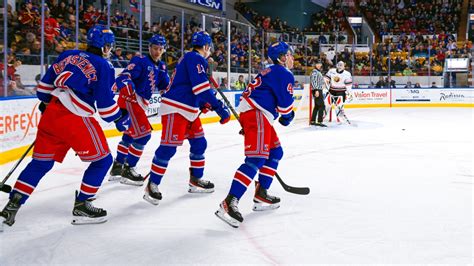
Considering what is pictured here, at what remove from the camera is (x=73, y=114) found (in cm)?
292

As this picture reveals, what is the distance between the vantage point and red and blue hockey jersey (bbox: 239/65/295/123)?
3129 mm

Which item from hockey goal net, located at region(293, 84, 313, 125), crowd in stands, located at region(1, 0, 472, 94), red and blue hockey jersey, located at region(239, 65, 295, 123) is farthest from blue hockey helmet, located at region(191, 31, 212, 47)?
hockey goal net, located at region(293, 84, 313, 125)

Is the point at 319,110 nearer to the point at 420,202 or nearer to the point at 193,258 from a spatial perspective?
the point at 420,202

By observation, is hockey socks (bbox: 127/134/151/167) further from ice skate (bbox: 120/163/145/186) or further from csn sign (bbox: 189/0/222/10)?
csn sign (bbox: 189/0/222/10)

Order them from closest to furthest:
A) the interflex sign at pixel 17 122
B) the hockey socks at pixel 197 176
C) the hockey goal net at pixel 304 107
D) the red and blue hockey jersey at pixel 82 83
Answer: the red and blue hockey jersey at pixel 82 83 < the hockey socks at pixel 197 176 < the interflex sign at pixel 17 122 < the hockey goal net at pixel 304 107

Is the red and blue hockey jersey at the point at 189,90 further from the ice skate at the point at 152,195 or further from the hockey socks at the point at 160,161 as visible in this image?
the ice skate at the point at 152,195

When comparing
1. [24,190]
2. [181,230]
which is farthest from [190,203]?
[24,190]

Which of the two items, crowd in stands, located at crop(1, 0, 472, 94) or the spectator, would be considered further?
the spectator

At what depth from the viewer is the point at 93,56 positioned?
2.93m

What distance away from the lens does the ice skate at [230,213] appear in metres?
2.99

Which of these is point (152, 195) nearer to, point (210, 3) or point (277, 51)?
point (277, 51)

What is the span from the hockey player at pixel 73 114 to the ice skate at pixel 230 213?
2.48 feet

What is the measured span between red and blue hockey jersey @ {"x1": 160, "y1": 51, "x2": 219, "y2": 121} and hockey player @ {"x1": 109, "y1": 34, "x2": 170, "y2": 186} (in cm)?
55

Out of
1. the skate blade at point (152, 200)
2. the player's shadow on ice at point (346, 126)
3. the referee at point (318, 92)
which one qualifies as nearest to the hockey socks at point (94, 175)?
the skate blade at point (152, 200)
